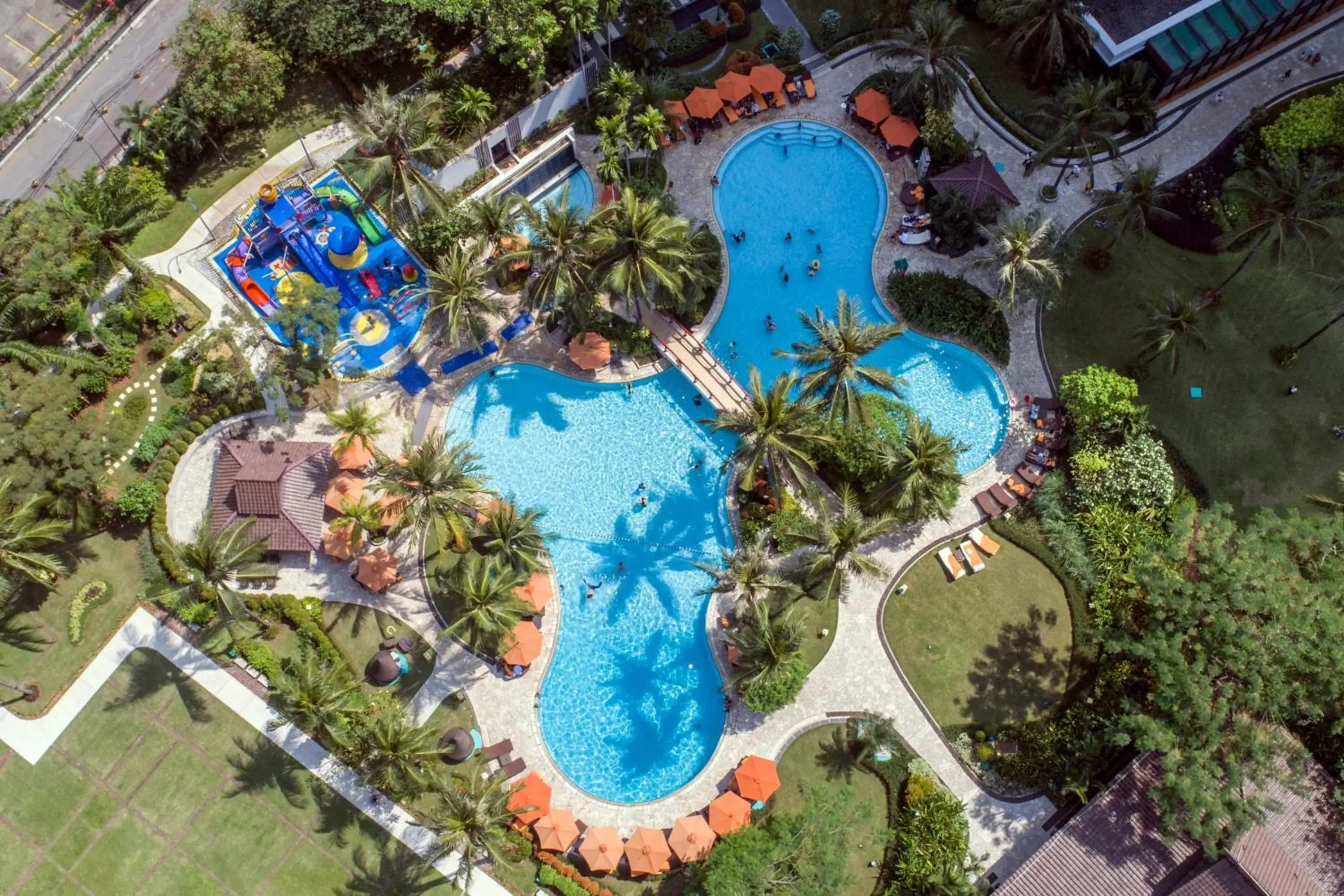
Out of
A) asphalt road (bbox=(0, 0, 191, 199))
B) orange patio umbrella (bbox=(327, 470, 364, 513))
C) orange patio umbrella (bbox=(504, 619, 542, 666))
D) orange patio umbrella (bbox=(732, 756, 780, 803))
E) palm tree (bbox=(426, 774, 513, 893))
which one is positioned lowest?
orange patio umbrella (bbox=(732, 756, 780, 803))

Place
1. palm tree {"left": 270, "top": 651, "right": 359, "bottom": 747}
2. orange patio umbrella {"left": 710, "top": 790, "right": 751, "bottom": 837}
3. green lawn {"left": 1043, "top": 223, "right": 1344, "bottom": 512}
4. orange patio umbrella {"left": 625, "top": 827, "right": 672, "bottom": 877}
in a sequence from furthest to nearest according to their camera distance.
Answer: green lawn {"left": 1043, "top": 223, "right": 1344, "bottom": 512} < orange patio umbrella {"left": 710, "top": 790, "right": 751, "bottom": 837} < orange patio umbrella {"left": 625, "top": 827, "right": 672, "bottom": 877} < palm tree {"left": 270, "top": 651, "right": 359, "bottom": 747}

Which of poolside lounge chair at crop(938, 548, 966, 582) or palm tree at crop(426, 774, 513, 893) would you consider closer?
palm tree at crop(426, 774, 513, 893)

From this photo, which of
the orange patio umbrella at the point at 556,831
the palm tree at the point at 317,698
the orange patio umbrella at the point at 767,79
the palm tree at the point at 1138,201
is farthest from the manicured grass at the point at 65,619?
the palm tree at the point at 1138,201

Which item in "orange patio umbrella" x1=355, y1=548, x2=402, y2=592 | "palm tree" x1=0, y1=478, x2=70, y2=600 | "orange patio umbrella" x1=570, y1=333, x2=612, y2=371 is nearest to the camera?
"palm tree" x1=0, y1=478, x2=70, y2=600

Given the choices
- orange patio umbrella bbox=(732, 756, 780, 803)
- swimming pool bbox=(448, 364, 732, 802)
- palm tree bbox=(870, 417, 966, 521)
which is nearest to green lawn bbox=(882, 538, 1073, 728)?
palm tree bbox=(870, 417, 966, 521)

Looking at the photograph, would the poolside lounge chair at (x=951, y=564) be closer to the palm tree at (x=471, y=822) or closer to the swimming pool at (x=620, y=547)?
the swimming pool at (x=620, y=547)

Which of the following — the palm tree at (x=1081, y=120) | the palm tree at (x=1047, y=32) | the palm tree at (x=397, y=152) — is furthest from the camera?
the palm tree at (x=1047, y=32)

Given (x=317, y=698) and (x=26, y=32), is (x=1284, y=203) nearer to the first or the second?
(x=317, y=698)

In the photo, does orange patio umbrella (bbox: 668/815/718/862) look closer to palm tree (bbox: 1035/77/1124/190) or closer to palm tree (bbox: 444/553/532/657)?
palm tree (bbox: 444/553/532/657)
